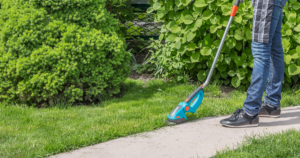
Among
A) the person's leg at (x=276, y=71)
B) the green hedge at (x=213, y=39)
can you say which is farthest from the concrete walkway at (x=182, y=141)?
the green hedge at (x=213, y=39)

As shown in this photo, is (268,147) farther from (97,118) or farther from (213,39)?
(213,39)

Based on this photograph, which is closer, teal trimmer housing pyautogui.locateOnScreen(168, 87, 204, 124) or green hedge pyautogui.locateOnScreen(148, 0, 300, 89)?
teal trimmer housing pyautogui.locateOnScreen(168, 87, 204, 124)

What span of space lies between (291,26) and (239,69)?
0.86 m

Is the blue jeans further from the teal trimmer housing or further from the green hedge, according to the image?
the green hedge

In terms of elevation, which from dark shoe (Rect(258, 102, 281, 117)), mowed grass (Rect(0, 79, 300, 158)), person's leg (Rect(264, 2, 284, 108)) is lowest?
mowed grass (Rect(0, 79, 300, 158))

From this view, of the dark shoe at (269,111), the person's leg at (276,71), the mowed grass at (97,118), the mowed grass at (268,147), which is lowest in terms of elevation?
the mowed grass at (97,118)

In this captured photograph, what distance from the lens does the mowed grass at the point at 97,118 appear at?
274 cm

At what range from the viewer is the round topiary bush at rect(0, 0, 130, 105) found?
148 inches

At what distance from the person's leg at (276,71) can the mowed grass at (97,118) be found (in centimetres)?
48

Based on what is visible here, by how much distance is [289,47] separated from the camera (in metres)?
4.12

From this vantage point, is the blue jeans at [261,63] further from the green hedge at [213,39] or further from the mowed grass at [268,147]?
the green hedge at [213,39]

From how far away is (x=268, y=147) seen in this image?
8.42ft

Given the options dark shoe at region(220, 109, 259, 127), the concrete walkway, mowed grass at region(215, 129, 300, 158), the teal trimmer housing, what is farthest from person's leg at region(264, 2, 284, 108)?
the teal trimmer housing

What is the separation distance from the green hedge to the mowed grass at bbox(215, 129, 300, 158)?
5.55 ft
